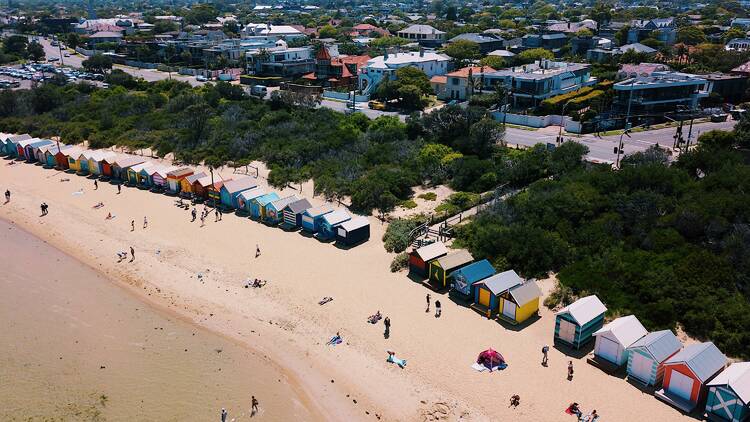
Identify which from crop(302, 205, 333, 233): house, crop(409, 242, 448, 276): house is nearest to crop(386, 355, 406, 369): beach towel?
crop(409, 242, 448, 276): house

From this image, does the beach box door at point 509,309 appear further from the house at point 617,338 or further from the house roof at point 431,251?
the house roof at point 431,251

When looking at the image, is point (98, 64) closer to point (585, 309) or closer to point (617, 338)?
point (585, 309)

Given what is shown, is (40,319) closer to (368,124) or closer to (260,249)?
(260,249)

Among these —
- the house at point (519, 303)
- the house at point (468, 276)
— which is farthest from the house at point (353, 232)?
the house at point (519, 303)

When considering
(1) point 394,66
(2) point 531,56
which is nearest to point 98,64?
(1) point 394,66

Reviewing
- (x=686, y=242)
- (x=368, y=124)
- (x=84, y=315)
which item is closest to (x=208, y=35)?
(x=368, y=124)

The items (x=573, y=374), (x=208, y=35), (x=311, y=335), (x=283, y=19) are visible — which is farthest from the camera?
(x=283, y=19)

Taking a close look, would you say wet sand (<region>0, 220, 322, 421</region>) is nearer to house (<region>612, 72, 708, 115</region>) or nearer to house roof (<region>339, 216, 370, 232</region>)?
house roof (<region>339, 216, 370, 232</region>)
